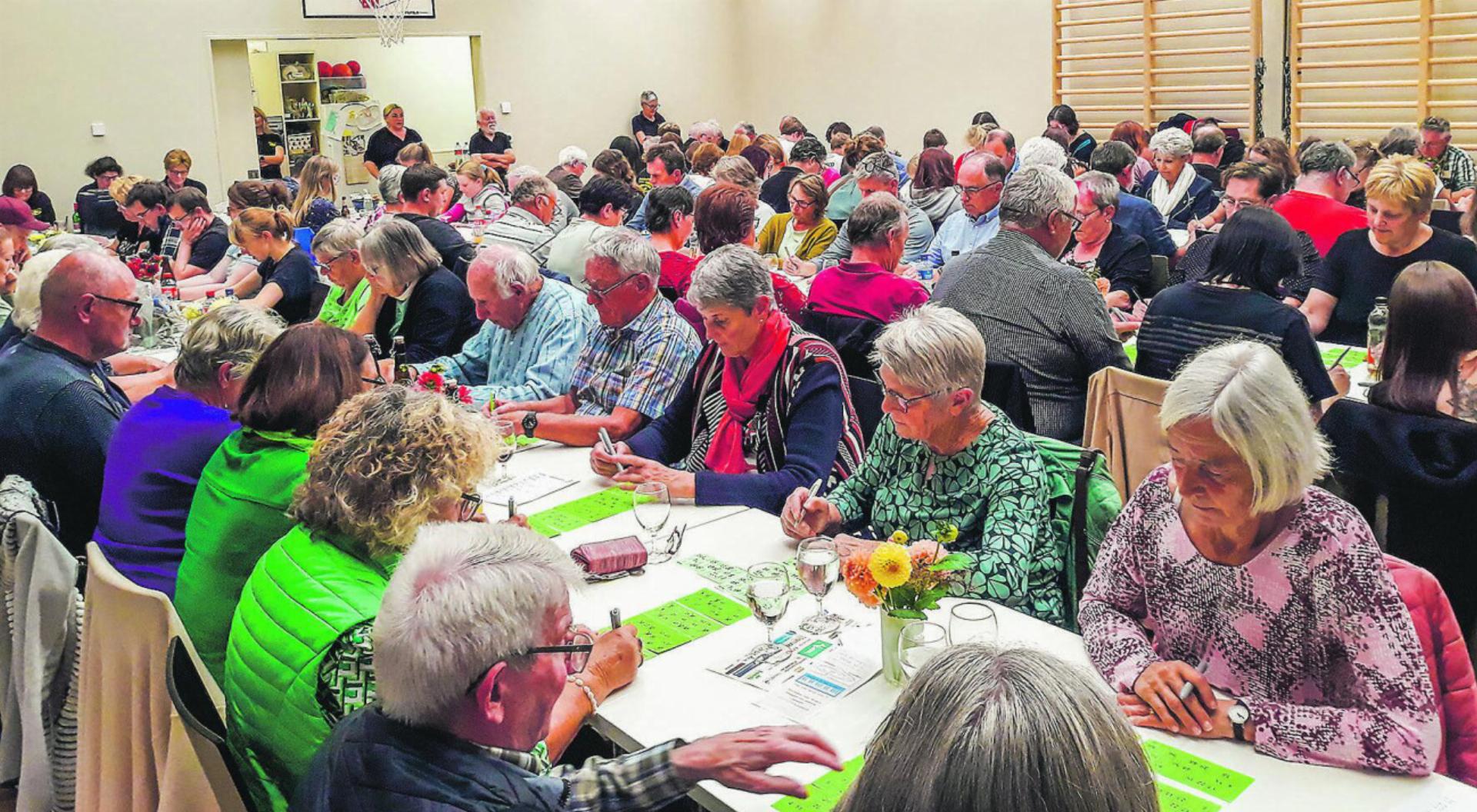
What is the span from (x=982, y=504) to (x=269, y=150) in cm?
1312

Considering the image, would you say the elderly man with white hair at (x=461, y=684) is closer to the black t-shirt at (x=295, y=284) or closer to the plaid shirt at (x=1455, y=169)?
the black t-shirt at (x=295, y=284)

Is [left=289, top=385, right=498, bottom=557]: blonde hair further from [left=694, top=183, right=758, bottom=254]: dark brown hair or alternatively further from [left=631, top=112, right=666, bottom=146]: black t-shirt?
[left=631, top=112, right=666, bottom=146]: black t-shirt

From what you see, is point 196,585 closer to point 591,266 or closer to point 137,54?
point 591,266

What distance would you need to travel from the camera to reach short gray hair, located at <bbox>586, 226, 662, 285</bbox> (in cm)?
402

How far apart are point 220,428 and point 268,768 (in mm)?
1176

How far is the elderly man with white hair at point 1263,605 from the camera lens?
6.05ft

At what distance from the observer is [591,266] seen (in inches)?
160

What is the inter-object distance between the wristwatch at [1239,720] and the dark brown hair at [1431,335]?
1.49 meters

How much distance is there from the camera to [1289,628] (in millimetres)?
2004

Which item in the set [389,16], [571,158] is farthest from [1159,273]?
[389,16]

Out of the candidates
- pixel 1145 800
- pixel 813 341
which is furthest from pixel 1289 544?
pixel 813 341

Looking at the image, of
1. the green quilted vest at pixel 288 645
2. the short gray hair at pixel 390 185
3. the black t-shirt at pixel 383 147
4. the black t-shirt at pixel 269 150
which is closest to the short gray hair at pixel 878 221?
the green quilted vest at pixel 288 645

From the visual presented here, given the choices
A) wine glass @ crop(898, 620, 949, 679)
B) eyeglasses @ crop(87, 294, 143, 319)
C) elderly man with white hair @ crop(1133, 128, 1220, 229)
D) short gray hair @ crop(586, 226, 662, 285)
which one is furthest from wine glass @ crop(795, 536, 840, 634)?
elderly man with white hair @ crop(1133, 128, 1220, 229)

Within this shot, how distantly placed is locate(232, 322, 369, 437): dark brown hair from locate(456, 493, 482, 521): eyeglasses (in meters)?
0.49
